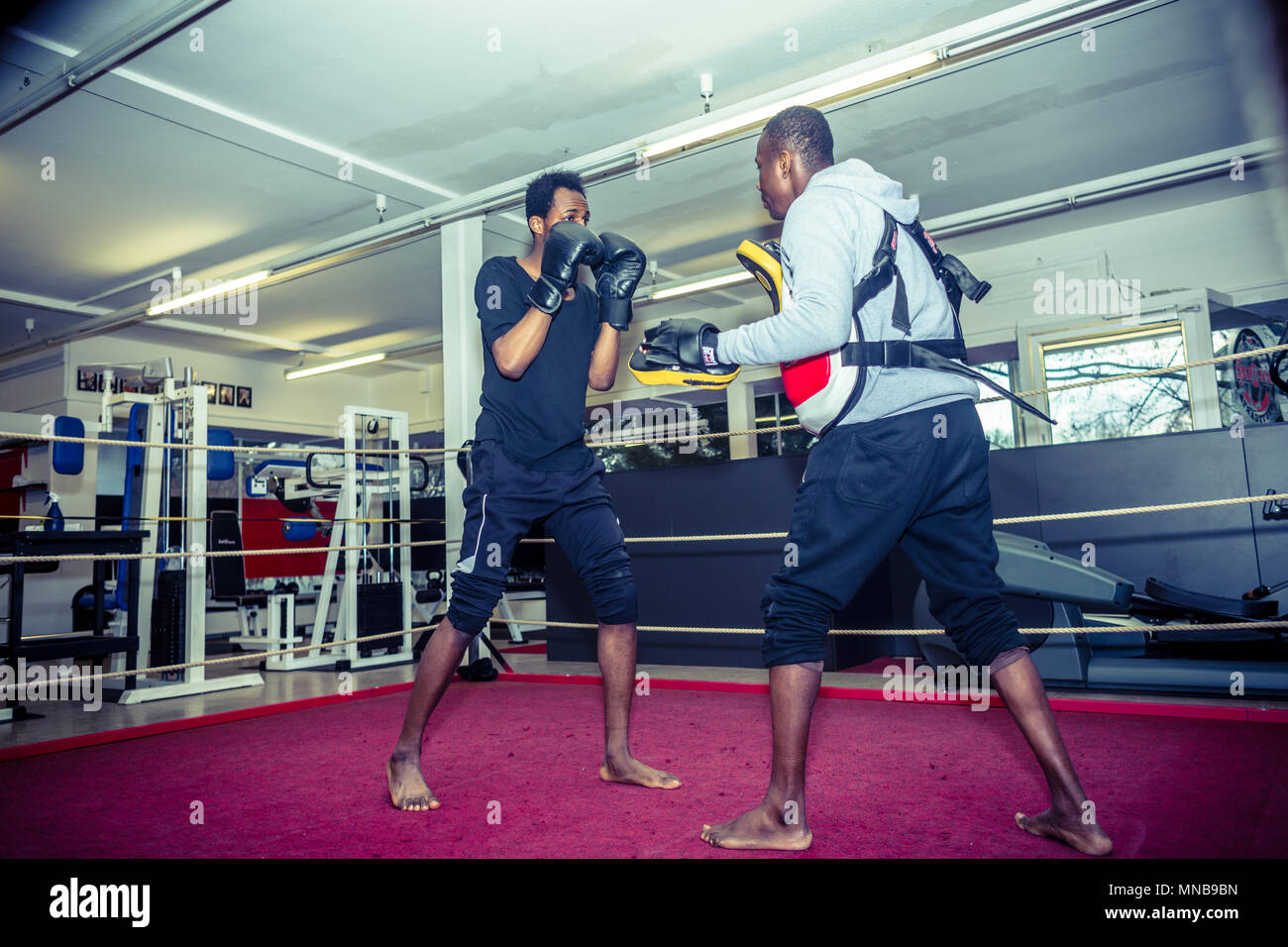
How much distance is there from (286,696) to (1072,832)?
127 inches

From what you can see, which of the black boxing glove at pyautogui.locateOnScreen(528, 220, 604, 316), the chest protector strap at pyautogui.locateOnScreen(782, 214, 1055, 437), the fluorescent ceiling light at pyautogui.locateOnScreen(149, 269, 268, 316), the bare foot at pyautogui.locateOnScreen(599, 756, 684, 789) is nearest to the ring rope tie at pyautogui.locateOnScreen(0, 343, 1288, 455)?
the chest protector strap at pyautogui.locateOnScreen(782, 214, 1055, 437)

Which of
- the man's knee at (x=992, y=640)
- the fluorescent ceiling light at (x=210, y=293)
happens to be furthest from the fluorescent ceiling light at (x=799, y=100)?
the fluorescent ceiling light at (x=210, y=293)

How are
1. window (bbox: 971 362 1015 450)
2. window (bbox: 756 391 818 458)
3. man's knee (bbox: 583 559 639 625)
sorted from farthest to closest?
window (bbox: 756 391 818 458)
window (bbox: 971 362 1015 450)
man's knee (bbox: 583 559 639 625)

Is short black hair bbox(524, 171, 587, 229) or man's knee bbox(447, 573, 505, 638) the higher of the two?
short black hair bbox(524, 171, 587, 229)

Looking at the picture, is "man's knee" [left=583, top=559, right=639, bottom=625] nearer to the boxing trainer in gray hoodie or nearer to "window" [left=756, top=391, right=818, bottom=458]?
the boxing trainer in gray hoodie

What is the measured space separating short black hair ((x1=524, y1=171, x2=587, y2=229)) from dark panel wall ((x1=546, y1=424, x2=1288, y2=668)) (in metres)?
2.33

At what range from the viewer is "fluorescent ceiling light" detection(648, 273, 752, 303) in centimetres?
708

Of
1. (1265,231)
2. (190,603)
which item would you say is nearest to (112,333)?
(190,603)

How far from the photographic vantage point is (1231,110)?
5.20 m

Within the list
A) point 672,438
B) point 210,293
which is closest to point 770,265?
point 672,438

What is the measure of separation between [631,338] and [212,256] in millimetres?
4136

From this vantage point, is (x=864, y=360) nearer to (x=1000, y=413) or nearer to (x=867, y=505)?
(x=867, y=505)

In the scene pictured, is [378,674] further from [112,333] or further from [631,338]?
[112,333]

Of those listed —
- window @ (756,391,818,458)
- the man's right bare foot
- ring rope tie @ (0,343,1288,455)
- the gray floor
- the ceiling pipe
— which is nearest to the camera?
A: the man's right bare foot
